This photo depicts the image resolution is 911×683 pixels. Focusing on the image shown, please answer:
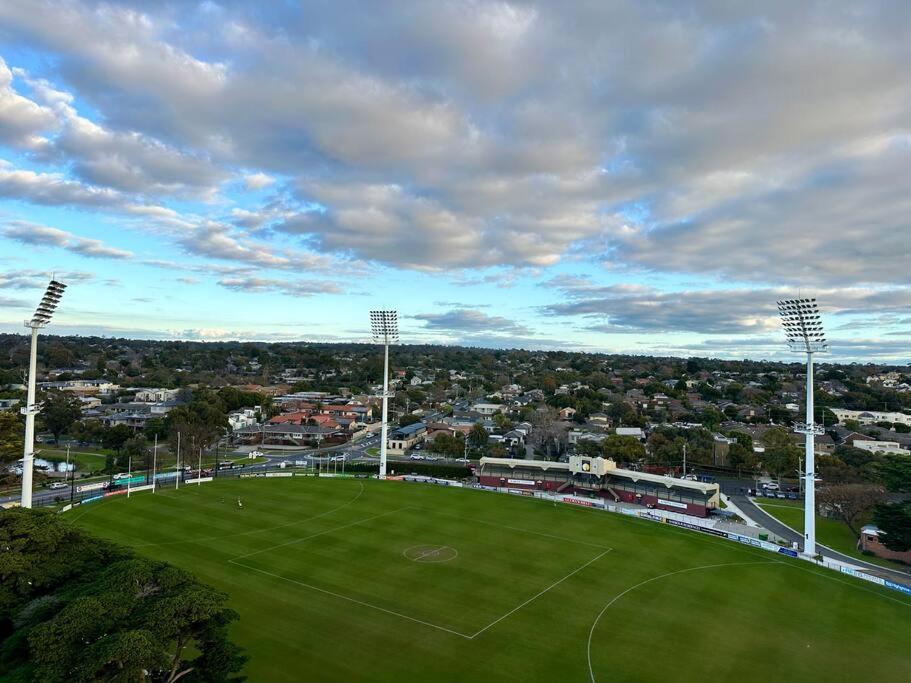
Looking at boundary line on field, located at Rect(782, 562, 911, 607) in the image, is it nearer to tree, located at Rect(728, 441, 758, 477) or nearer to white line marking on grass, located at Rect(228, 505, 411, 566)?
white line marking on grass, located at Rect(228, 505, 411, 566)

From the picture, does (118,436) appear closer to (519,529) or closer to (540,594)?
Answer: (519,529)

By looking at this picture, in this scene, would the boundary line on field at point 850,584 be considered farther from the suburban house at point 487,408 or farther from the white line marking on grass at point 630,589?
the suburban house at point 487,408

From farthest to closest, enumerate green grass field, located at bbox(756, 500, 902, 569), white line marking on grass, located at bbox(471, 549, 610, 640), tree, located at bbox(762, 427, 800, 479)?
tree, located at bbox(762, 427, 800, 479), green grass field, located at bbox(756, 500, 902, 569), white line marking on grass, located at bbox(471, 549, 610, 640)

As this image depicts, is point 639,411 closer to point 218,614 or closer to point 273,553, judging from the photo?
point 273,553

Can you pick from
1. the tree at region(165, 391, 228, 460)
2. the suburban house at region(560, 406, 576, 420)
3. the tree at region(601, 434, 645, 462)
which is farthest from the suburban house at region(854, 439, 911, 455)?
the tree at region(165, 391, 228, 460)

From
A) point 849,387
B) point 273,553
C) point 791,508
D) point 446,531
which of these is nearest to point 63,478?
point 273,553
